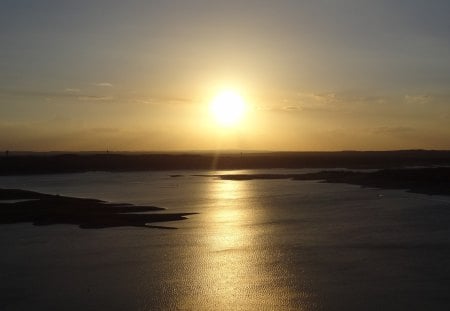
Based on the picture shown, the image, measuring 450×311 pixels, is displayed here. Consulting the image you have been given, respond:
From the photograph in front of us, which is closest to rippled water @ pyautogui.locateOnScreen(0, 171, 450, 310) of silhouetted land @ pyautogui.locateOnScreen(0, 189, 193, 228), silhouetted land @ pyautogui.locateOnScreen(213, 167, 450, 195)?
silhouetted land @ pyautogui.locateOnScreen(0, 189, 193, 228)

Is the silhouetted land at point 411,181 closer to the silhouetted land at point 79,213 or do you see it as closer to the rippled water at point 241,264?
the rippled water at point 241,264

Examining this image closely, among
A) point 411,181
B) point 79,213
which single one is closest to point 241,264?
point 79,213

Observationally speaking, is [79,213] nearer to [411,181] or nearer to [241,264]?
[241,264]

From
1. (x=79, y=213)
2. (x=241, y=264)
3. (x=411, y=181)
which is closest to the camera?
(x=241, y=264)

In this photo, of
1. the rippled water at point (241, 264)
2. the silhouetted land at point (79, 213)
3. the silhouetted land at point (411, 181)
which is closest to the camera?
the rippled water at point (241, 264)

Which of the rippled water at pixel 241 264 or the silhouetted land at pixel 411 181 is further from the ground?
the silhouetted land at pixel 411 181

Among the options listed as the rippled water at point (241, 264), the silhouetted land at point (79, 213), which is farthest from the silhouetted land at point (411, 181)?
the silhouetted land at point (79, 213)

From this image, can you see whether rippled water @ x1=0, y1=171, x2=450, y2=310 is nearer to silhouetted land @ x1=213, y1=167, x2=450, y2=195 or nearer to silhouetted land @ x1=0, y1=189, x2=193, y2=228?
silhouetted land @ x1=0, y1=189, x2=193, y2=228
